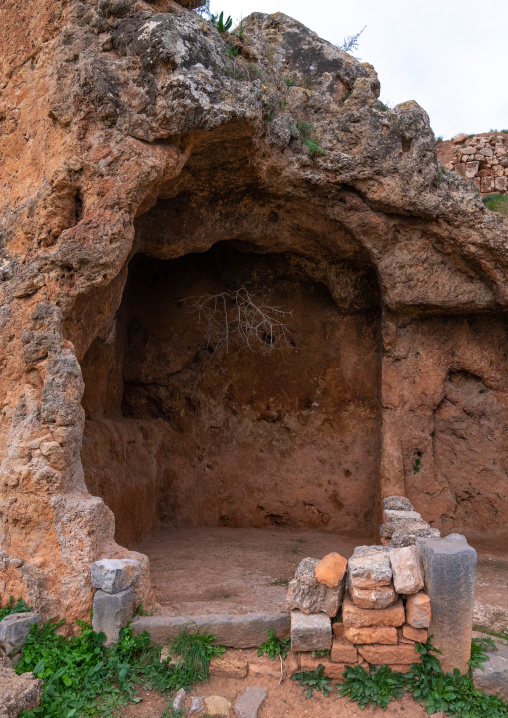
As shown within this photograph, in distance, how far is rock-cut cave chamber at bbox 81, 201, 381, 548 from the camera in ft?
25.1

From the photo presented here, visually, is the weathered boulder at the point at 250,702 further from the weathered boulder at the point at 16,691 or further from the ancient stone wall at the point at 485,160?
the ancient stone wall at the point at 485,160

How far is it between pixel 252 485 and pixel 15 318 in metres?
4.29

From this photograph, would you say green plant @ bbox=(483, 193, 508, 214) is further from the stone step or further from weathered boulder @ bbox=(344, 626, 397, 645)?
the stone step

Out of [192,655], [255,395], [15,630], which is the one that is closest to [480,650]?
[192,655]

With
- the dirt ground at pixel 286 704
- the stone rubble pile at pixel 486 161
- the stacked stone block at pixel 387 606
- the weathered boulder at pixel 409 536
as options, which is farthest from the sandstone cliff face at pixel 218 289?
the stone rubble pile at pixel 486 161

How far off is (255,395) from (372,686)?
15.7 ft

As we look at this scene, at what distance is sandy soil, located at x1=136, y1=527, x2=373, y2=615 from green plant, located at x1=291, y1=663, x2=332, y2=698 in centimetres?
54

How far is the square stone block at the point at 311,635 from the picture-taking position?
3664 millimetres

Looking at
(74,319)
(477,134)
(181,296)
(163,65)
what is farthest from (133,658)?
(477,134)

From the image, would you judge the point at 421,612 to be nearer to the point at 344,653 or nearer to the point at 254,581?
the point at 344,653

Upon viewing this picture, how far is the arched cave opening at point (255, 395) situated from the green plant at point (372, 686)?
3.81 m

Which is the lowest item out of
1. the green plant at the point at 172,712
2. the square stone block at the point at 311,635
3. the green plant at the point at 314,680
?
the green plant at the point at 172,712

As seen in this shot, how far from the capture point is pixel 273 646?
12.7 ft

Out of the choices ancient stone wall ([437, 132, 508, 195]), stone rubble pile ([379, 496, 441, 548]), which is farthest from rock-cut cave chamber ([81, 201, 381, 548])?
ancient stone wall ([437, 132, 508, 195])
